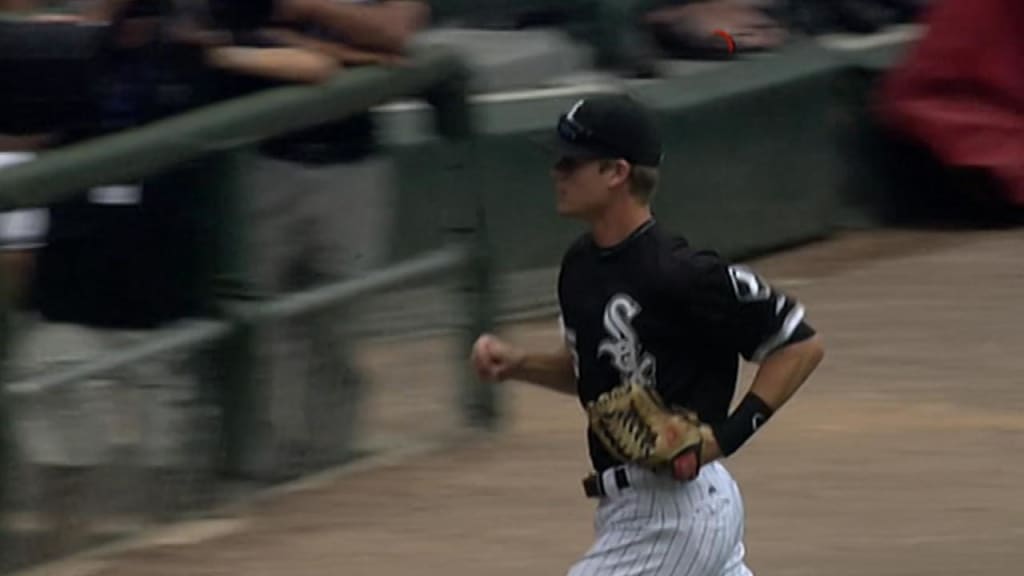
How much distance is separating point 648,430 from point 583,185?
1.58 feet

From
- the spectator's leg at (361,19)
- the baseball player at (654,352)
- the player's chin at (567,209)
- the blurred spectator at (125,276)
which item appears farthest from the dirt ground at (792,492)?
the player's chin at (567,209)

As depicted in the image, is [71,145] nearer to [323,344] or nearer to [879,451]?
[323,344]

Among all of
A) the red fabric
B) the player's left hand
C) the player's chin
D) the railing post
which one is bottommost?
the red fabric

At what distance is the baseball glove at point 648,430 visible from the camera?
4617 millimetres

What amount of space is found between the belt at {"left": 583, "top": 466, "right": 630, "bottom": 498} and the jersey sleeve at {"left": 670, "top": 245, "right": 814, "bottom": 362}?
34 cm

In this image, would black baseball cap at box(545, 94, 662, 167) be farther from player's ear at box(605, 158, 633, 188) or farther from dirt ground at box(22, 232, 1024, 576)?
dirt ground at box(22, 232, 1024, 576)

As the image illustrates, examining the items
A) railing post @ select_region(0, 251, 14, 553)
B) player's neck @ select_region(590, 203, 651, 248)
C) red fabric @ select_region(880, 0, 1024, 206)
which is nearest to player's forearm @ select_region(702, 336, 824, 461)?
player's neck @ select_region(590, 203, 651, 248)

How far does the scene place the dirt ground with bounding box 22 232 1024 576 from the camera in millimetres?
6469

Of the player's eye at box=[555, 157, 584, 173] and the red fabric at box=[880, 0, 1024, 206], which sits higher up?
the player's eye at box=[555, 157, 584, 173]

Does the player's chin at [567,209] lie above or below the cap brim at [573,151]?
below

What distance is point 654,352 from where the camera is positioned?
4742mm

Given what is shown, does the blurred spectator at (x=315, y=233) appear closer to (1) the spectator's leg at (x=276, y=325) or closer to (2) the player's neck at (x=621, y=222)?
(1) the spectator's leg at (x=276, y=325)

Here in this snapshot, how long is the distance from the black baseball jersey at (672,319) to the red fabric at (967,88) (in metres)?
6.99

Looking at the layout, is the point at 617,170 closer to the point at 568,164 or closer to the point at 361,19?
the point at 568,164
